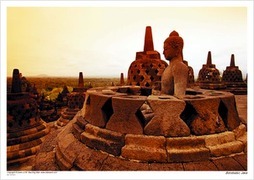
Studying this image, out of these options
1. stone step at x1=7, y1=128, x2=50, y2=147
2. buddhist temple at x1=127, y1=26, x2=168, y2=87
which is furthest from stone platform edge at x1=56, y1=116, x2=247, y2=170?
buddhist temple at x1=127, y1=26, x2=168, y2=87

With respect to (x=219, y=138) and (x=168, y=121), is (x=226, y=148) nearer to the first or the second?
(x=219, y=138)

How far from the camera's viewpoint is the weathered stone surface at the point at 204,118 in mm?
2090

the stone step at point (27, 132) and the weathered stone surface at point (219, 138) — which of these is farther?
the stone step at point (27, 132)

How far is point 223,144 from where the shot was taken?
2088mm

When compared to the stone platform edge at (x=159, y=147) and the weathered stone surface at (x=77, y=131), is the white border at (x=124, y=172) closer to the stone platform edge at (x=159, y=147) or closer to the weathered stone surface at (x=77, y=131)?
the stone platform edge at (x=159, y=147)

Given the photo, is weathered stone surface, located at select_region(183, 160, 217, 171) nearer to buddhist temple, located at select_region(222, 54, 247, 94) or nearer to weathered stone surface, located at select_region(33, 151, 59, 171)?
weathered stone surface, located at select_region(33, 151, 59, 171)

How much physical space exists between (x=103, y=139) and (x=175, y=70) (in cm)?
127

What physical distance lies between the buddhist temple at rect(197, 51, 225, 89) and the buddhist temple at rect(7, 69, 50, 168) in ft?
27.2

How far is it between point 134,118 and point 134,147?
0.30 meters

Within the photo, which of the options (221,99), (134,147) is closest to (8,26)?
(134,147)

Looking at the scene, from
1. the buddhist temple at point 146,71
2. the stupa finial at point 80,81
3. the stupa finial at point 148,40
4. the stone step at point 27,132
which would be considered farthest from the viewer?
the stupa finial at point 80,81

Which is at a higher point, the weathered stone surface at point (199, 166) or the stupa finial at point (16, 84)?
the stupa finial at point (16, 84)

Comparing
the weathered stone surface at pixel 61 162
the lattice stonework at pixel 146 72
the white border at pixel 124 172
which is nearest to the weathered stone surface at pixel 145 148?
the white border at pixel 124 172

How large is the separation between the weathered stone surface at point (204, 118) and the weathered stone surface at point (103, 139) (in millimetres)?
814
